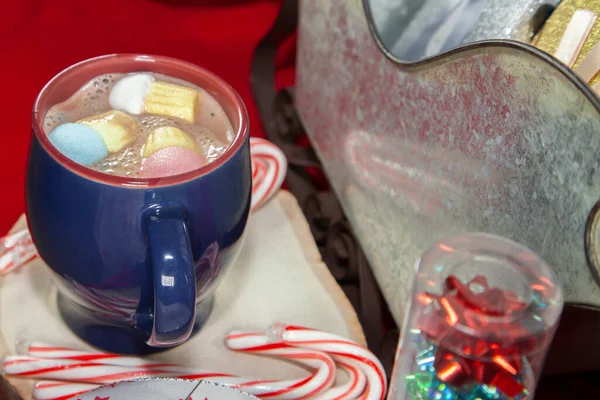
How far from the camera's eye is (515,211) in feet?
1.63

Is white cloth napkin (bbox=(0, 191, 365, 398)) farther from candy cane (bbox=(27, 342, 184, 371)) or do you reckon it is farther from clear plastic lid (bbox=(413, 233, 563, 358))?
clear plastic lid (bbox=(413, 233, 563, 358))

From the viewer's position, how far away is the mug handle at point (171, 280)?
417 millimetres

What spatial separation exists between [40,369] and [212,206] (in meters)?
0.17

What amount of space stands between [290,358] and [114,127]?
0.70 ft

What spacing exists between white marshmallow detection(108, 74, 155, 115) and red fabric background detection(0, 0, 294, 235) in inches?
15.2

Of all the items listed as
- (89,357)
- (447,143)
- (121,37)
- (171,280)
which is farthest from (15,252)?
(121,37)

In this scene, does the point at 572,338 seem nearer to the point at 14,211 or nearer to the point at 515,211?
the point at 515,211

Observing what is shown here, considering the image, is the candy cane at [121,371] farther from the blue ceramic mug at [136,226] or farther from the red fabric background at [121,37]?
Answer: the red fabric background at [121,37]

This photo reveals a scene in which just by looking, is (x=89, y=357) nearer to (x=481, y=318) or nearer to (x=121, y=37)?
Result: (x=481, y=318)

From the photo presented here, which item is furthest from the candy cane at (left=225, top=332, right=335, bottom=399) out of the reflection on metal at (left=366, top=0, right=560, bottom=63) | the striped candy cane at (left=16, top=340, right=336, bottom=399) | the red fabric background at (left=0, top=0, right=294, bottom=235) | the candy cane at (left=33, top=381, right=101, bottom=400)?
the red fabric background at (left=0, top=0, right=294, bottom=235)

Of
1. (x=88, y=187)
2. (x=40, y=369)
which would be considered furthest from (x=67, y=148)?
(x=40, y=369)

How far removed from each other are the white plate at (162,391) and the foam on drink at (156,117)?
0.15 meters

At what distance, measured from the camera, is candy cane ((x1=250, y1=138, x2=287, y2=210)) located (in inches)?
25.8

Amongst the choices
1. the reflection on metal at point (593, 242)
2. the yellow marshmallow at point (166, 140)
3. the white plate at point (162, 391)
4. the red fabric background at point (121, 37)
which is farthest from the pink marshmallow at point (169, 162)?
the red fabric background at point (121, 37)
